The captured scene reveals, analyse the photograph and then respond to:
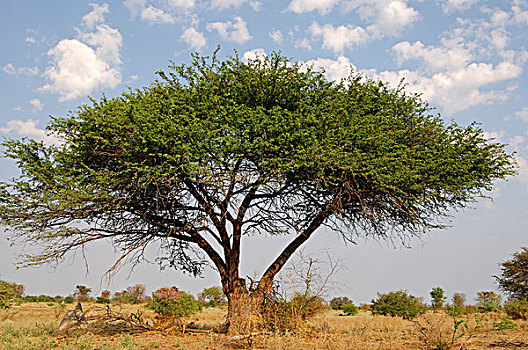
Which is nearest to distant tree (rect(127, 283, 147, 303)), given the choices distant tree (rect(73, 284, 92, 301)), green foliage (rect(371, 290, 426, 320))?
distant tree (rect(73, 284, 92, 301))

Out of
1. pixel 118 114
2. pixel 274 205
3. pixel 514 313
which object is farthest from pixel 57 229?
pixel 514 313

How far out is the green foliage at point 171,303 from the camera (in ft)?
52.1

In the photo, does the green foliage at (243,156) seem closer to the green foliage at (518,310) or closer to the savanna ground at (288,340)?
the savanna ground at (288,340)

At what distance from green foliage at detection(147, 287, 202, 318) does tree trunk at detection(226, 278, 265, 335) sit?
3220 mm

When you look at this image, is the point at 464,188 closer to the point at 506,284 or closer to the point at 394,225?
the point at 394,225

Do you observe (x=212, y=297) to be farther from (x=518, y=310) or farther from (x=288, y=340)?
(x=288, y=340)

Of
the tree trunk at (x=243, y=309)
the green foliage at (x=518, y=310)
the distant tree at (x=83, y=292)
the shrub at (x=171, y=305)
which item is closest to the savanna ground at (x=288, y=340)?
the tree trunk at (x=243, y=309)

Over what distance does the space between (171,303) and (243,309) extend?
16.7 ft

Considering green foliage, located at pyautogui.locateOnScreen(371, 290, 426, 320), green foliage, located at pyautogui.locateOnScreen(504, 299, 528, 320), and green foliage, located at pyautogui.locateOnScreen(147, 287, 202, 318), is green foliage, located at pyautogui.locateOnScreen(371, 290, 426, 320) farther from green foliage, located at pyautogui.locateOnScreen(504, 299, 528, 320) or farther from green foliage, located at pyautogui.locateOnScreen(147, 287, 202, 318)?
green foliage, located at pyautogui.locateOnScreen(147, 287, 202, 318)

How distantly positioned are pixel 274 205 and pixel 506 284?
77.0 ft

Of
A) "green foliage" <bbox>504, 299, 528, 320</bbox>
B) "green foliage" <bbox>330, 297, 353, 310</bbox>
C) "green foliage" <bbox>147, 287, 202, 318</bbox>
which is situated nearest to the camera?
"green foliage" <bbox>147, 287, 202, 318</bbox>

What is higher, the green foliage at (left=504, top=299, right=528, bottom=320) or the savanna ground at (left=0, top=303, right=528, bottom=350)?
the green foliage at (left=504, top=299, right=528, bottom=320)

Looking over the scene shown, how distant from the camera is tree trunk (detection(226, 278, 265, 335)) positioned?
11.1m

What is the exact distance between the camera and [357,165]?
36.6ft
